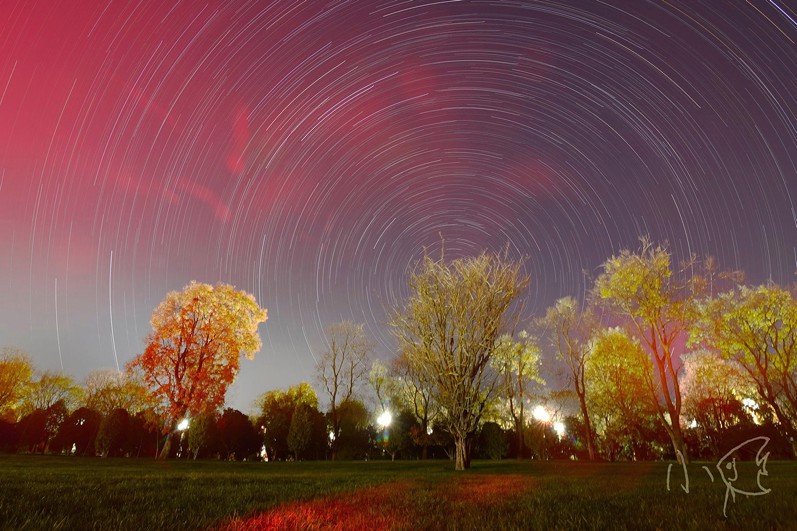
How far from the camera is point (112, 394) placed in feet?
198

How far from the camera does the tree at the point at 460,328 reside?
19234mm

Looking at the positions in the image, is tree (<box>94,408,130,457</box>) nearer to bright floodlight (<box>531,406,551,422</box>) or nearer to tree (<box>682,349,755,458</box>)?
bright floodlight (<box>531,406,551,422</box>)

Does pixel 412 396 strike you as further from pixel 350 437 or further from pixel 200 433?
pixel 200 433

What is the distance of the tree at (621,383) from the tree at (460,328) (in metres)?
20.6

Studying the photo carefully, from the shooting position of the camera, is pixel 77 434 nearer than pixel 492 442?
Yes

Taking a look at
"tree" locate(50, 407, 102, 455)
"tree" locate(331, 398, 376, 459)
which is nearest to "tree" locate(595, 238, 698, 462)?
"tree" locate(331, 398, 376, 459)

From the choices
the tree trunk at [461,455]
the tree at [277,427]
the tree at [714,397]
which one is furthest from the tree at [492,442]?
the tree trunk at [461,455]

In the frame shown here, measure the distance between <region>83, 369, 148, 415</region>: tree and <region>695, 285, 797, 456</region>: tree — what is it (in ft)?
231

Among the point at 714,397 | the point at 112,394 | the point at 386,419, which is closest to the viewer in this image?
the point at 714,397

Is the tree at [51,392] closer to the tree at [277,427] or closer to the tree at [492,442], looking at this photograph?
the tree at [277,427]

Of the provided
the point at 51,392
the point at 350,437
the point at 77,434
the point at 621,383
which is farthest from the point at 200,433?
the point at 51,392

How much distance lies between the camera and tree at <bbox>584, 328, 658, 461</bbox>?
34.9 meters

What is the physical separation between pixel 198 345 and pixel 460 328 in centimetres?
2209

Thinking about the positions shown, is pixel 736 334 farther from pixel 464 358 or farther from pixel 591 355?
pixel 464 358
